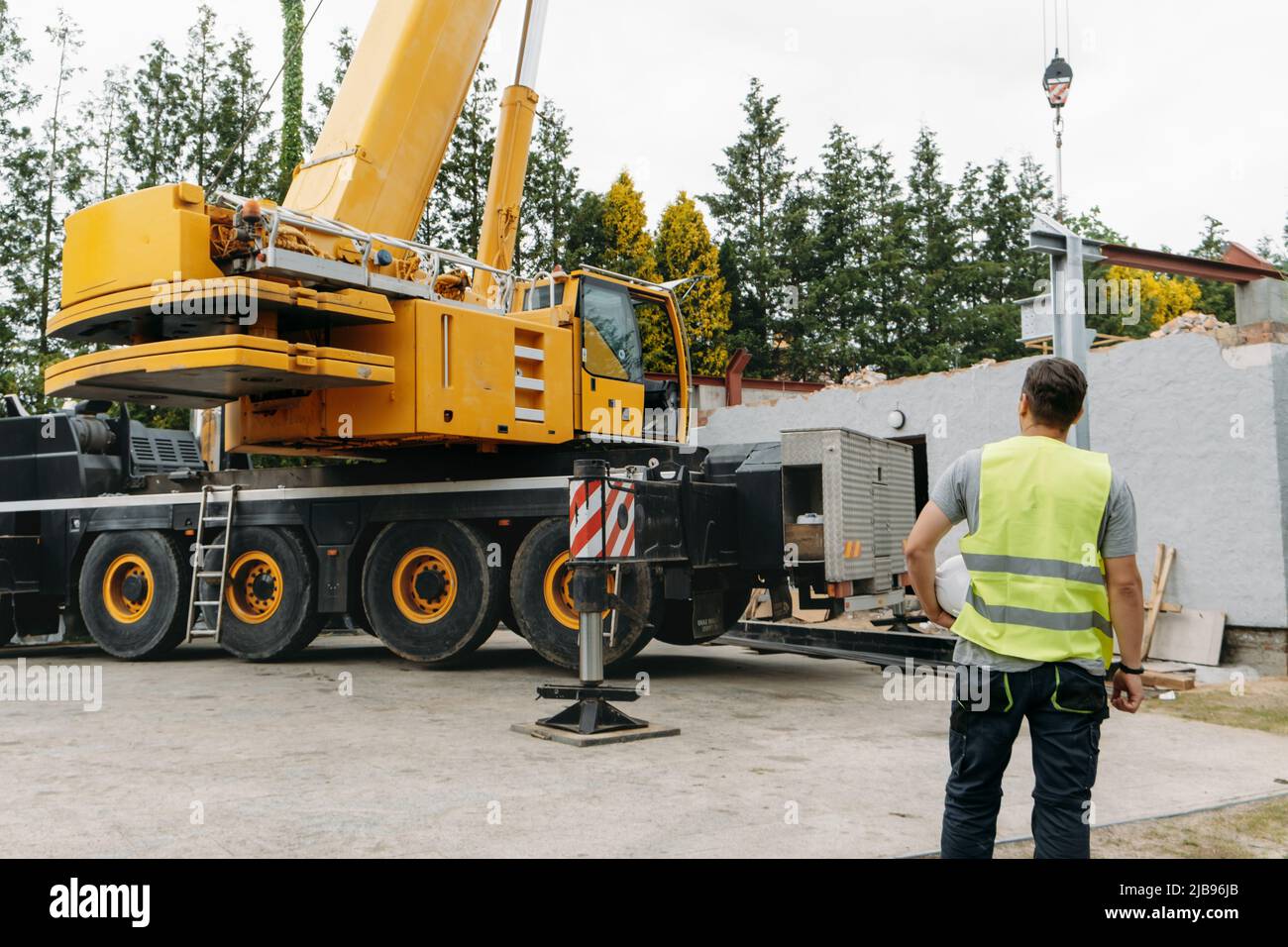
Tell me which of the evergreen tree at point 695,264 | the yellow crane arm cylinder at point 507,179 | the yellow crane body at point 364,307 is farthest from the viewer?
the evergreen tree at point 695,264

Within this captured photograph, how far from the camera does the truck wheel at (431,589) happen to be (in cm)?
996

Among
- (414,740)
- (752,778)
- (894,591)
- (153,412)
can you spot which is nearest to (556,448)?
(894,591)

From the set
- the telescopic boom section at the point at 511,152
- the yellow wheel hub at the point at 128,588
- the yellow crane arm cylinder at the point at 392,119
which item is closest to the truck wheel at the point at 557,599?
the yellow crane arm cylinder at the point at 392,119

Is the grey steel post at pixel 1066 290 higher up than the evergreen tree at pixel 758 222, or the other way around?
the evergreen tree at pixel 758 222

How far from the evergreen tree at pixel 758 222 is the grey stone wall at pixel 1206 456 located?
28.9 metres

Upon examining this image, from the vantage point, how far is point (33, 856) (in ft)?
14.8

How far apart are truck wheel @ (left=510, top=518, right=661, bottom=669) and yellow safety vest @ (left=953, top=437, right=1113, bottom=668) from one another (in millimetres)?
6013

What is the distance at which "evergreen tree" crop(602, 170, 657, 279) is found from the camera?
34406 mm

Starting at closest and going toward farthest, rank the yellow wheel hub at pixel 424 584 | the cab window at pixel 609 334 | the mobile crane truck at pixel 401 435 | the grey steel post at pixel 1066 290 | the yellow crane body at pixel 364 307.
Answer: the grey steel post at pixel 1066 290 → the yellow crane body at pixel 364 307 → the mobile crane truck at pixel 401 435 → the yellow wheel hub at pixel 424 584 → the cab window at pixel 609 334

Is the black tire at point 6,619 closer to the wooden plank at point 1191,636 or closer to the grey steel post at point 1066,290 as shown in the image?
the grey steel post at point 1066,290

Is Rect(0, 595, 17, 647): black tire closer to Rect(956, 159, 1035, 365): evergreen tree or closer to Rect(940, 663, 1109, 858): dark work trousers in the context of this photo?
Rect(940, 663, 1109, 858): dark work trousers

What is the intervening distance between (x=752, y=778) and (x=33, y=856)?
334 cm

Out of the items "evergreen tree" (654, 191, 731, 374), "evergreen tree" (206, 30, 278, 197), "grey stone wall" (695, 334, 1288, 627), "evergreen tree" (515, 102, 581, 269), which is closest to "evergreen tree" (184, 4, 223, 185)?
"evergreen tree" (206, 30, 278, 197)
